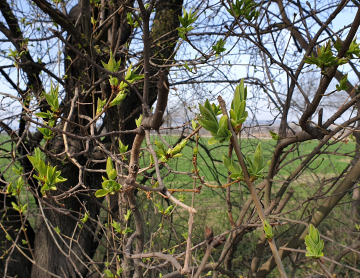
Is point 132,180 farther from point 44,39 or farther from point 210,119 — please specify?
point 44,39

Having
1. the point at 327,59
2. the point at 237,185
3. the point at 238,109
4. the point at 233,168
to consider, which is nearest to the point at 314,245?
the point at 233,168

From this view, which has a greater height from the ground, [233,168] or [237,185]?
[233,168]

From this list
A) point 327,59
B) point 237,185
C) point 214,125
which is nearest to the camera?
point 214,125

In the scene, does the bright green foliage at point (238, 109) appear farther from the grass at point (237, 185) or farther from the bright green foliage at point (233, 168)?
the grass at point (237, 185)

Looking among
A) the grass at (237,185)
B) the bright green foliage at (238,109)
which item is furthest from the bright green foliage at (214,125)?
the grass at (237,185)

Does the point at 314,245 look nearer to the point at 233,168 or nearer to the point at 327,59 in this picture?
the point at 233,168

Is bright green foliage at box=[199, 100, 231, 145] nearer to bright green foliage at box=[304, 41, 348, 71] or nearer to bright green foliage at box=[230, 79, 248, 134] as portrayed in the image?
bright green foliage at box=[230, 79, 248, 134]

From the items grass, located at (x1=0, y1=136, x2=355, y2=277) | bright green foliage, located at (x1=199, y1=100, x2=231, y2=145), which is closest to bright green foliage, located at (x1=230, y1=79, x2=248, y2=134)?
bright green foliage, located at (x1=199, y1=100, x2=231, y2=145)

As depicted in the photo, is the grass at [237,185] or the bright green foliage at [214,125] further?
the grass at [237,185]

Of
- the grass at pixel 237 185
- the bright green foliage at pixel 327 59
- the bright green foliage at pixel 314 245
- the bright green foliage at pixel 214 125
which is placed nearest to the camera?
the bright green foliage at pixel 214 125

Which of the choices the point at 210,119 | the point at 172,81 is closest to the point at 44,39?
the point at 172,81

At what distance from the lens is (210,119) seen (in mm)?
669

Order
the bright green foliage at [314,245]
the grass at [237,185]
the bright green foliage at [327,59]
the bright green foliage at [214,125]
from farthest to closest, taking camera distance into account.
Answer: the grass at [237,185], the bright green foliage at [327,59], the bright green foliage at [314,245], the bright green foliage at [214,125]

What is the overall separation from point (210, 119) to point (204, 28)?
3.26m
